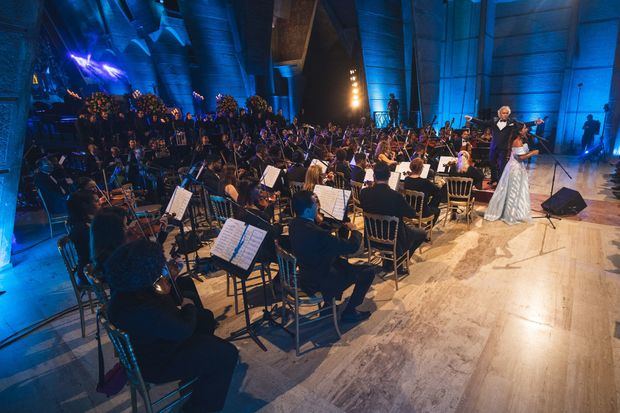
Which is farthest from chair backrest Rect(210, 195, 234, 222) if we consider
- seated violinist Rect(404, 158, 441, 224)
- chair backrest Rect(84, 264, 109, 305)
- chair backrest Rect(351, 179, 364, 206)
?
seated violinist Rect(404, 158, 441, 224)

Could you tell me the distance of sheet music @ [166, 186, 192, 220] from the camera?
13.0ft

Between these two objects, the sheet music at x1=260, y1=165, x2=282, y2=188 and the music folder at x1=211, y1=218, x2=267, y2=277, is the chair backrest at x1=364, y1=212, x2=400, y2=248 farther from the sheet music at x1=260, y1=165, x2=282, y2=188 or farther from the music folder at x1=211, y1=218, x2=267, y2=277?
the sheet music at x1=260, y1=165, x2=282, y2=188

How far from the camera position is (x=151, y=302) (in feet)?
6.33

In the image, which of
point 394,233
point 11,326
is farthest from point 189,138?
point 394,233

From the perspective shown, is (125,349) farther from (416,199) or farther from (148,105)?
(148,105)

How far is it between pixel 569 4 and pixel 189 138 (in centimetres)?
1662

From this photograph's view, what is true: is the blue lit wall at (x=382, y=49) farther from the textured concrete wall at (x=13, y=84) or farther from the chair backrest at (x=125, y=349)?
the chair backrest at (x=125, y=349)

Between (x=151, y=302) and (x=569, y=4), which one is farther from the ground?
(x=569, y=4)

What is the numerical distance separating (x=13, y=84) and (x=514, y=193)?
7861 millimetres

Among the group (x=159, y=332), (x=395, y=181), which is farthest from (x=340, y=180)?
(x=159, y=332)

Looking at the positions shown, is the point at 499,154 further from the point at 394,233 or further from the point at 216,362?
the point at 216,362

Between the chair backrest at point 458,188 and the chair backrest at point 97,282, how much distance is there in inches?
198

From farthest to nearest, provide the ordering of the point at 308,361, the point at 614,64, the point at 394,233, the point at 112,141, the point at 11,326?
the point at 614,64, the point at 112,141, the point at 394,233, the point at 11,326, the point at 308,361

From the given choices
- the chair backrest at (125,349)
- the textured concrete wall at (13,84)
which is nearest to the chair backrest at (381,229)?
the chair backrest at (125,349)
